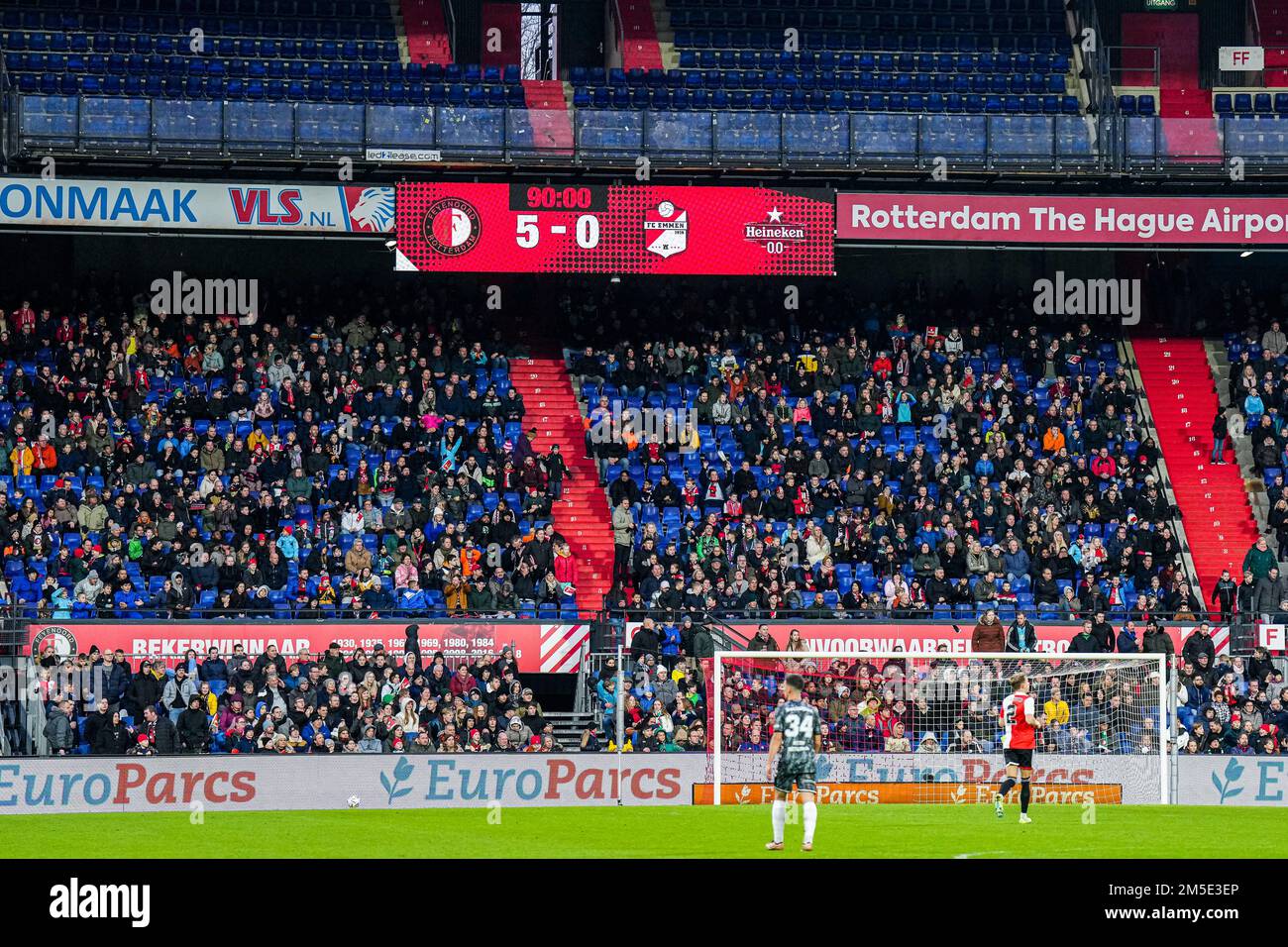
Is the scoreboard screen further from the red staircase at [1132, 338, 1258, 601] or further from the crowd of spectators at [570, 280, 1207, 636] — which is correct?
the red staircase at [1132, 338, 1258, 601]

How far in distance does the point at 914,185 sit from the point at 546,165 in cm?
716

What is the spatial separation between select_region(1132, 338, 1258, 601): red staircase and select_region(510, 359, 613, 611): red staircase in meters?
11.0

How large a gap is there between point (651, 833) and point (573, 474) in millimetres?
17544

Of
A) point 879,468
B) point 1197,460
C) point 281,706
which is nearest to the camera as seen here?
point 281,706

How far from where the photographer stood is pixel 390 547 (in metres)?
35.2

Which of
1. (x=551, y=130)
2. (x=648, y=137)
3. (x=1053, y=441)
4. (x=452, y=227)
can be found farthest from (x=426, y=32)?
(x=1053, y=441)

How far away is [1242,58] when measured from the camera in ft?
149

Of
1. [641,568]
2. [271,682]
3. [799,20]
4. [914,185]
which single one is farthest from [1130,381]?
[271,682]

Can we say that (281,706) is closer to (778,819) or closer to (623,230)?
(778,819)

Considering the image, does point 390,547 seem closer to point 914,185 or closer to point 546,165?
point 546,165

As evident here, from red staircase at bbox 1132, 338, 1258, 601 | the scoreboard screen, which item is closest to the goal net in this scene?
red staircase at bbox 1132, 338, 1258, 601

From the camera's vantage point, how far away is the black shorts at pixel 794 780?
739 inches

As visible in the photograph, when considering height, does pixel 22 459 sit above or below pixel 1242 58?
below
